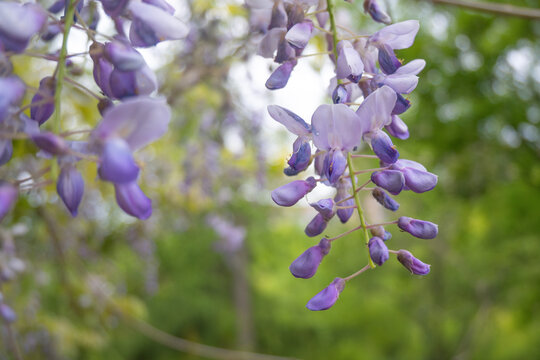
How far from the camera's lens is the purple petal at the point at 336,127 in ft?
1.75

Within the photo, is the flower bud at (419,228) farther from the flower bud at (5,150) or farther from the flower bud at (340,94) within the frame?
the flower bud at (5,150)

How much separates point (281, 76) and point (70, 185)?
0.33 metres

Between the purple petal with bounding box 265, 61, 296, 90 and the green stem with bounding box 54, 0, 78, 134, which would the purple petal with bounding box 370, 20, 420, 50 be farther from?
the green stem with bounding box 54, 0, 78, 134

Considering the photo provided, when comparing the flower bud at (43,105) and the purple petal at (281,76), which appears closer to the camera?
Result: the flower bud at (43,105)

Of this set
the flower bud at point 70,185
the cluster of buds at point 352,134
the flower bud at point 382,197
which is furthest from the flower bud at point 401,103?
the flower bud at point 70,185

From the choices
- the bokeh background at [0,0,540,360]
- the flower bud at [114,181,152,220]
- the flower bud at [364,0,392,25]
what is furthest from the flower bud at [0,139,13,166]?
the bokeh background at [0,0,540,360]

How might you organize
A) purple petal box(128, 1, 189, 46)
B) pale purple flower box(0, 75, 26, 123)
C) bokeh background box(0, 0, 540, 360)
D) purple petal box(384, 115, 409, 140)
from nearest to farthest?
pale purple flower box(0, 75, 26, 123)
purple petal box(128, 1, 189, 46)
purple petal box(384, 115, 409, 140)
bokeh background box(0, 0, 540, 360)

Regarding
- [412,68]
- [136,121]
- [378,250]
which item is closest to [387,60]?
[412,68]

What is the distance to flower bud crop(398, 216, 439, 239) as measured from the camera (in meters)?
0.59

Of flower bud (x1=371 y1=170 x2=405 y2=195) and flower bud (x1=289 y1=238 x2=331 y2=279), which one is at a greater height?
flower bud (x1=371 y1=170 x2=405 y2=195)

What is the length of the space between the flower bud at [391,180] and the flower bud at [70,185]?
13.4 inches

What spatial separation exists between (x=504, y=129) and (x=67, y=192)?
3.30m

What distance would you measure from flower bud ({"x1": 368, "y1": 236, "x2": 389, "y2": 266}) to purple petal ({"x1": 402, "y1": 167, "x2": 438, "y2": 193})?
77mm

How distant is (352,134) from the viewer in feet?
1.81
